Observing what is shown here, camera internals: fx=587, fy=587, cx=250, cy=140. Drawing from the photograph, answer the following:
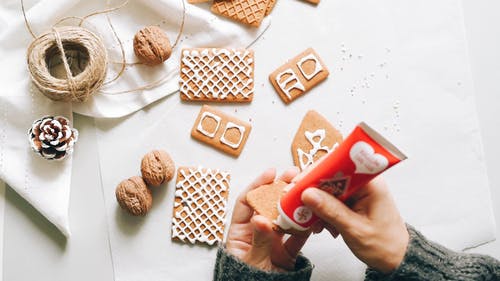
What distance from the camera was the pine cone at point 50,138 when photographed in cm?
121

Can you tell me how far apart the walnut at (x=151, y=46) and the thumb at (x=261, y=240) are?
464 millimetres

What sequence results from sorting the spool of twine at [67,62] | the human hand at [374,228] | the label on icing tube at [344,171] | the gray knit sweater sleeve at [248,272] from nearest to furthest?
the label on icing tube at [344,171] → the human hand at [374,228] → the gray knit sweater sleeve at [248,272] → the spool of twine at [67,62]

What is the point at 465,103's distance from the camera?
136 cm

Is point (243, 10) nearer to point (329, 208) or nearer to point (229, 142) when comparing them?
point (229, 142)

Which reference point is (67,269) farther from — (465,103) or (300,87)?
(465,103)

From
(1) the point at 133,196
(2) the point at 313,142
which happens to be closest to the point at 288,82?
(2) the point at 313,142

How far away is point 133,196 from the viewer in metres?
1.24

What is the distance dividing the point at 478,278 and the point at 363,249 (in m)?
0.25

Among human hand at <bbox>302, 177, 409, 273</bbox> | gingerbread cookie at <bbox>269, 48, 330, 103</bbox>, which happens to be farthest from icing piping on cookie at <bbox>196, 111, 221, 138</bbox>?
human hand at <bbox>302, 177, 409, 273</bbox>

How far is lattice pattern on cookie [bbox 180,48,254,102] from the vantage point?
1.32 m

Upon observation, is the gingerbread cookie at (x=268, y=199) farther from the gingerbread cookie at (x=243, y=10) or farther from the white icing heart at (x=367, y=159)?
the gingerbread cookie at (x=243, y=10)

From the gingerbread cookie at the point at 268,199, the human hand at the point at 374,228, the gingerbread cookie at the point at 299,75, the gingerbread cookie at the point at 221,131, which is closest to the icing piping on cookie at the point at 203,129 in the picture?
the gingerbread cookie at the point at 221,131

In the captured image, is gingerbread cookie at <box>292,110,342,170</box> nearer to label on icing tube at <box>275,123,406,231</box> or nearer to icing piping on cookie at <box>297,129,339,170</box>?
icing piping on cookie at <box>297,129,339,170</box>

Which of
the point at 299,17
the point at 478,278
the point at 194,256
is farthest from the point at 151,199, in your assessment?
the point at 478,278
